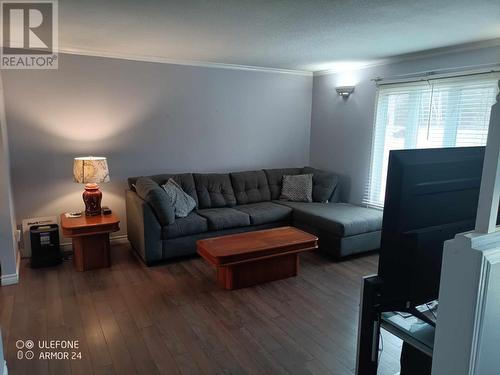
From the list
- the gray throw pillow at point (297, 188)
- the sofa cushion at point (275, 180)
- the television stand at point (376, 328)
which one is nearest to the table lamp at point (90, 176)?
the sofa cushion at point (275, 180)

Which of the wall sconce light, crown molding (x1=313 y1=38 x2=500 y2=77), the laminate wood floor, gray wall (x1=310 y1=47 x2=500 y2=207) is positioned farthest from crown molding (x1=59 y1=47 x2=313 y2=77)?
the laminate wood floor

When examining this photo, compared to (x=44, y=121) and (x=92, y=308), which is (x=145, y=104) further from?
(x=92, y=308)

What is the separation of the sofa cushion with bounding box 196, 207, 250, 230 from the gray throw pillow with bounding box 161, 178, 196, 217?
162mm

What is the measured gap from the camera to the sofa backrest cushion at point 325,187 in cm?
499

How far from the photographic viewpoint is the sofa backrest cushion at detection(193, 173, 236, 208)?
15.2ft

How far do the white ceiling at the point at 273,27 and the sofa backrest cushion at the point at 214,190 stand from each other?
153cm

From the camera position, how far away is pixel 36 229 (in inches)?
146

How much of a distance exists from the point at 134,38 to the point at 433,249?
3.28 meters

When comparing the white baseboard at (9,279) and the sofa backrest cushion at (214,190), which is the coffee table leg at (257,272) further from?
the white baseboard at (9,279)

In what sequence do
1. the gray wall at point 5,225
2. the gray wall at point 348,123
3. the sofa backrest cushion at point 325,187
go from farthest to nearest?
the sofa backrest cushion at point 325,187
the gray wall at point 348,123
the gray wall at point 5,225

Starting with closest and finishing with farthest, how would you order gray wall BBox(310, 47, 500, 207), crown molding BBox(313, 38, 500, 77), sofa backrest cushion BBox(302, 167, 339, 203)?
crown molding BBox(313, 38, 500, 77), gray wall BBox(310, 47, 500, 207), sofa backrest cushion BBox(302, 167, 339, 203)

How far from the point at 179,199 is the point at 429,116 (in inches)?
116

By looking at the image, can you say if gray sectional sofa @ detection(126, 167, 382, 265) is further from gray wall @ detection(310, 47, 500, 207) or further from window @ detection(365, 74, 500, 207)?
window @ detection(365, 74, 500, 207)

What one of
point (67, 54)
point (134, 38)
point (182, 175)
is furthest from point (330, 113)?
point (67, 54)
